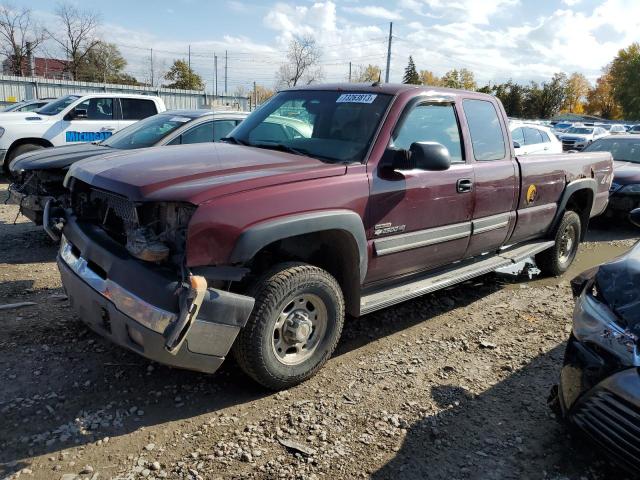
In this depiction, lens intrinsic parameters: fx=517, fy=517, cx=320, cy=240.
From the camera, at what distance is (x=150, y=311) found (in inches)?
104

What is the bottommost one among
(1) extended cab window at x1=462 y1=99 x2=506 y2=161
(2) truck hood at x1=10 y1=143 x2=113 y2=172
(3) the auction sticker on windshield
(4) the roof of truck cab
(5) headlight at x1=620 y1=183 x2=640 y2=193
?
(5) headlight at x1=620 y1=183 x2=640 y2=193

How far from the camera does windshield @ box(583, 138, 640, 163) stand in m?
10.2

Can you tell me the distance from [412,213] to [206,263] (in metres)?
1.67

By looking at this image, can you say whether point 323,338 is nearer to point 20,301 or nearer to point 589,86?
point 20,301

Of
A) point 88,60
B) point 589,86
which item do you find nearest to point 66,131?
point 88,60

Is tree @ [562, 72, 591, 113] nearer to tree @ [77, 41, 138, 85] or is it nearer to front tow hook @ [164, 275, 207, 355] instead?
tree @ [77, 41, 138, 85]

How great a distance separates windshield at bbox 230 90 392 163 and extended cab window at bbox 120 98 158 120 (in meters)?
7.60

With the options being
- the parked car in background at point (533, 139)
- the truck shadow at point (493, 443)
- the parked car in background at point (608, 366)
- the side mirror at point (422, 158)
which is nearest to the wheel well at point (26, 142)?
the side mirror at point (422, 158)

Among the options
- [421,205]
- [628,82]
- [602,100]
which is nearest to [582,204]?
[421,205]

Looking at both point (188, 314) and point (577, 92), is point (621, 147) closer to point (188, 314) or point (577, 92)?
point (188, 314)

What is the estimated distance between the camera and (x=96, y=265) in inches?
120

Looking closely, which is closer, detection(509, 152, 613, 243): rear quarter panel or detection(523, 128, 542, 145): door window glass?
detection(509, 152, 613, 243): rear quarter panel

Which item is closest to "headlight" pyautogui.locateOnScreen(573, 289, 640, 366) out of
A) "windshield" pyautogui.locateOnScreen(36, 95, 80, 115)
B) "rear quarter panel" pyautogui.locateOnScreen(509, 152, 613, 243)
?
"rear quarter panel" pyautogui.locateOnScreen(509, 152, 613, 243)

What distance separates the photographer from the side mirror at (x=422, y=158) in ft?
11.5
